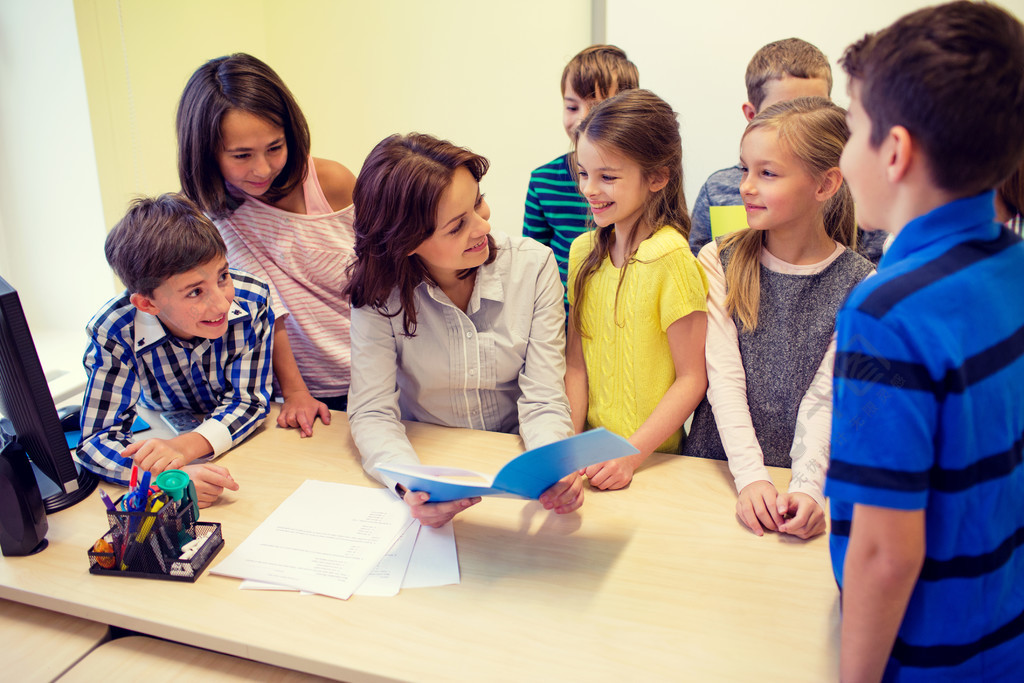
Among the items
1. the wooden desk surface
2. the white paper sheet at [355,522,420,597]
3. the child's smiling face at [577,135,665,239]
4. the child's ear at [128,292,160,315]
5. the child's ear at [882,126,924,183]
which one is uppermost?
the child's ear at [882,126,924,183]

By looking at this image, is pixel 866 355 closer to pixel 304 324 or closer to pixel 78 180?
pixel 304 324

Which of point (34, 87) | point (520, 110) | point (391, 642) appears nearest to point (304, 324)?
point (391, 642)

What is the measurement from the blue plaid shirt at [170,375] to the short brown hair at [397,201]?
11.4 inches

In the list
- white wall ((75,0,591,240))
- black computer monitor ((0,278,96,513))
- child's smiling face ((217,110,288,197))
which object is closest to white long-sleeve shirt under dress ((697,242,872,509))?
child's smiling face ((217,110,288,197))

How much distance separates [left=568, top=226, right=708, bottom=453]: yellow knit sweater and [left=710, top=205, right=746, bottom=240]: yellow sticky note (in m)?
0.27

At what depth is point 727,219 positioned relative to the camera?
160 centimetres

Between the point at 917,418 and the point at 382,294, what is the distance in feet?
3.16

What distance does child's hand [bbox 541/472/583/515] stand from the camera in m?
1.09

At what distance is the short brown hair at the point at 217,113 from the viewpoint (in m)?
1.53

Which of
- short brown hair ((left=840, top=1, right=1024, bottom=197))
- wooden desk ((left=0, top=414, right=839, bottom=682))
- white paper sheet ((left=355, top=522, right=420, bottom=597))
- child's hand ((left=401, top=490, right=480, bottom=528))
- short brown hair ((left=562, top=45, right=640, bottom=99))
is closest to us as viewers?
short brown hair ((left=840, top=1, right=1024, bottom=197))

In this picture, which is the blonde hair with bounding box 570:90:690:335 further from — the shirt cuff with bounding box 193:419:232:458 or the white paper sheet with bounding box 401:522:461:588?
the shirt cuff with bounding box 193:419:232:458

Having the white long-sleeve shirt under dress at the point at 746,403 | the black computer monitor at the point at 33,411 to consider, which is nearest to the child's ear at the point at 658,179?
the white long-sleeve shirt under dress at the point at 746,403

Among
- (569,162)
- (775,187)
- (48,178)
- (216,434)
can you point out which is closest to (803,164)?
(775,187)

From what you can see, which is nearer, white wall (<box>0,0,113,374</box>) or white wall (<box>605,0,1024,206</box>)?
white wall (<box>0,0,113,374</box>)
